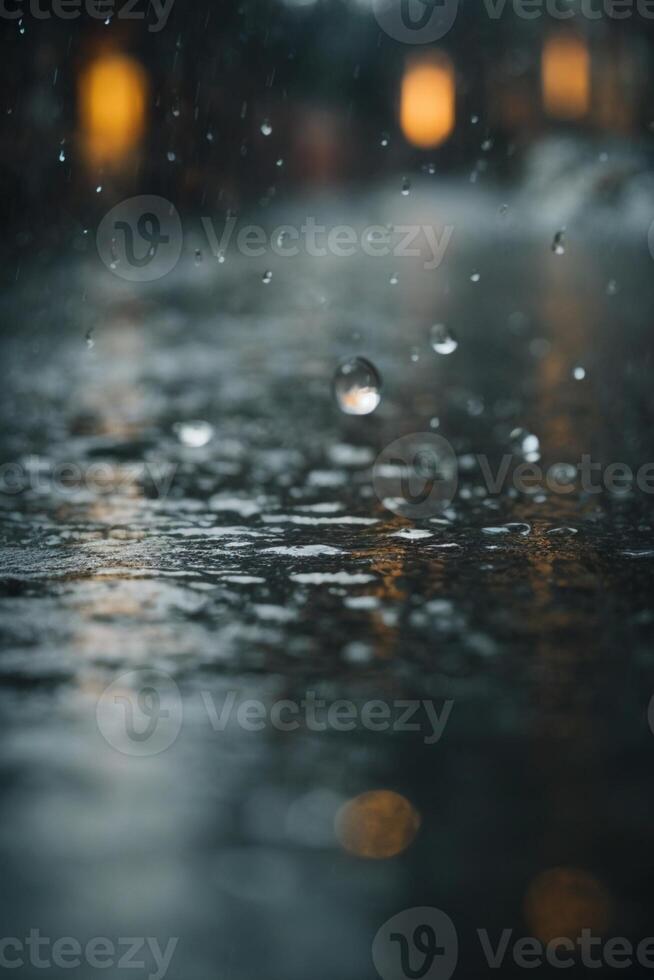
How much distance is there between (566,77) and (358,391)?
31676 millimetres

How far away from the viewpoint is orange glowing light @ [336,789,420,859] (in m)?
1.38

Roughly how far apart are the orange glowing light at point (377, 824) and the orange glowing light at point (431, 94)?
40352 millimetres

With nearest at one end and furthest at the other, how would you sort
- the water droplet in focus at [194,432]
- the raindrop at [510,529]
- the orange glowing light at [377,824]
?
the orange glowing light at [377,824] < the raindrop at [510,529] < the water droplet in focus at [194,432]

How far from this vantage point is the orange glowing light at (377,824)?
1.38m

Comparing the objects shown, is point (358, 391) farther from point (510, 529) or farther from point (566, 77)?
point (566, 77)

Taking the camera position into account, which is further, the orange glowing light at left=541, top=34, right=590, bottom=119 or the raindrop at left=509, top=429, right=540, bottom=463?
the orange glowing light at left=541, top=34, right=590, bottom=119

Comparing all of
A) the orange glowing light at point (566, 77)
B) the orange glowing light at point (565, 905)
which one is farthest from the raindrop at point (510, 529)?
the orange glowing light at point (566, 77)

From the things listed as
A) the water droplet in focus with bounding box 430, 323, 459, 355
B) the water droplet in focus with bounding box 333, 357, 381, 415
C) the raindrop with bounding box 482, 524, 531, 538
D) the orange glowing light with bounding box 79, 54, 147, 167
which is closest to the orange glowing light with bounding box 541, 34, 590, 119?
the orange glowing light with bounding box 79, 54, 147, 167

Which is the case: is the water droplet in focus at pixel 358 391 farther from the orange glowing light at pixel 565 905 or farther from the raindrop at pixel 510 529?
the orange glowing light at pixel 565 905

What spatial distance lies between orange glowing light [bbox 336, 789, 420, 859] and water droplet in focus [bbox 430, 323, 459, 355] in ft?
15.5

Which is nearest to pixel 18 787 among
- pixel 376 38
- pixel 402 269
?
pixel 402 269

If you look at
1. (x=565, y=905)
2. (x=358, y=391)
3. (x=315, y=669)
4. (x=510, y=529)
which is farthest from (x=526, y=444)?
(x=565, y=905)

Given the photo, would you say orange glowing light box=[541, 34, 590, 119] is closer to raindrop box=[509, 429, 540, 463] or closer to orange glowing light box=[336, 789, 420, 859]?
raindrop box=[509, 429, 540, 463]

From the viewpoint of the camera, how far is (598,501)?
3.04m
